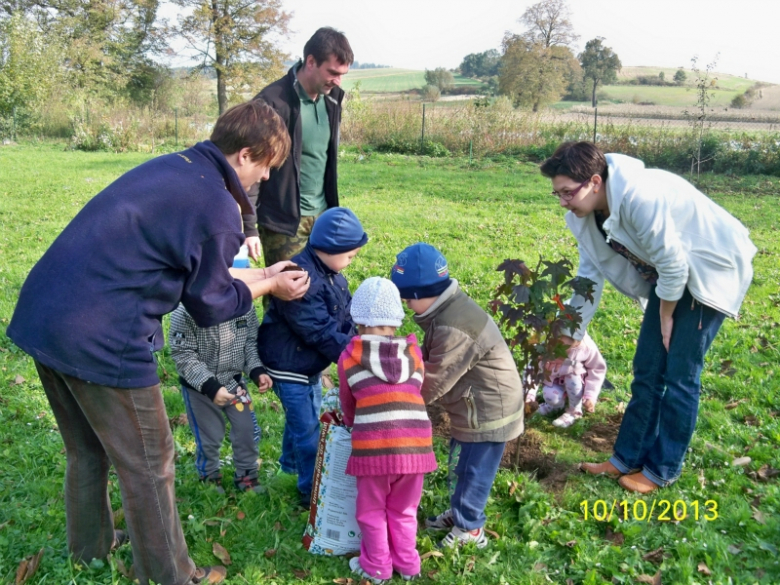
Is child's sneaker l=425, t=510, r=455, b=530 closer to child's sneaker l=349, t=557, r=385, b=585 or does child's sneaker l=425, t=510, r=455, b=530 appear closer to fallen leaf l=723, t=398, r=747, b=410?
child's sneaker l=349, t=557, r=385, b=585

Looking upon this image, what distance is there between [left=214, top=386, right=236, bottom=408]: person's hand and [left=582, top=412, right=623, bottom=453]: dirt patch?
91.3 inches

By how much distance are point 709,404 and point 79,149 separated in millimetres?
23519

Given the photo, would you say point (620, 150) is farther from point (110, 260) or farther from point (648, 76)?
point (648, 76)

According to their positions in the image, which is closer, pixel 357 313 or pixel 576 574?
pixel 357 313

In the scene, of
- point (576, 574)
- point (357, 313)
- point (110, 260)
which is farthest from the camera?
point (576, 574)

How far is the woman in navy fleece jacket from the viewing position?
7.01 ft

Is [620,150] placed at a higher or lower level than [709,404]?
higher

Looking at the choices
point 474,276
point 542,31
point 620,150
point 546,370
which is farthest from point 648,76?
point 546,370

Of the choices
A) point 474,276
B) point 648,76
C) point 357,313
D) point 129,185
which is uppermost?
point 648,76

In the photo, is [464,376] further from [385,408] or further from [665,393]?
[665,393]

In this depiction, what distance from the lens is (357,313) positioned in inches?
104

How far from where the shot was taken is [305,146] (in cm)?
446

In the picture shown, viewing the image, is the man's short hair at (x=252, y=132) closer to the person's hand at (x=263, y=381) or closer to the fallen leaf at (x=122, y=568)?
the person's hand at (x=263, y=381)

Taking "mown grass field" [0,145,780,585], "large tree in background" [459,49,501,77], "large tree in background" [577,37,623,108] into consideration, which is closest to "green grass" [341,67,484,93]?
"large tree in background" [459,49,501,77]
